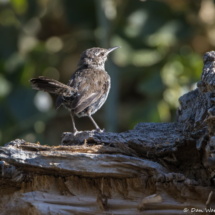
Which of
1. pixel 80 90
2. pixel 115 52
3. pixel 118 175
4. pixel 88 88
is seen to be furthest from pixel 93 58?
pixel 118 175

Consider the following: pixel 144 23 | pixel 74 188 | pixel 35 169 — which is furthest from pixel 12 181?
pixel 144 23

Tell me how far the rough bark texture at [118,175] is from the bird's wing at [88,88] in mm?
1571

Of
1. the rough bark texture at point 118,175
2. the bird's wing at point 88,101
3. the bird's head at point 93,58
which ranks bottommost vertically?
the rough bark texture at point 118,175

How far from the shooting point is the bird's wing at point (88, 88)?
4614 millimetres

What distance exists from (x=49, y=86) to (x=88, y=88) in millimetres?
818

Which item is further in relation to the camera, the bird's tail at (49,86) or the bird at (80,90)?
the bird at (80,90)

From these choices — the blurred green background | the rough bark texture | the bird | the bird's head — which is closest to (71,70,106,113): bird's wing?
the bird

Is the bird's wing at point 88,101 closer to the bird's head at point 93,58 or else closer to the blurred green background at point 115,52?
the bird's head at point 93,58

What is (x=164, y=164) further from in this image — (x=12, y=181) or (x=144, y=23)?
(x=144, y=23)

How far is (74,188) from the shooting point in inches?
116

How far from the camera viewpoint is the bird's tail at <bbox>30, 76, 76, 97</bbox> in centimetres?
407

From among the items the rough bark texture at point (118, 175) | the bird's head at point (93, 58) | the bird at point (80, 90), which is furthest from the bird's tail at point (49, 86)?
the bird's head at point (93, 58)

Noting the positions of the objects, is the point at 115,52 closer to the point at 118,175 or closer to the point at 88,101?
the point at 88,101

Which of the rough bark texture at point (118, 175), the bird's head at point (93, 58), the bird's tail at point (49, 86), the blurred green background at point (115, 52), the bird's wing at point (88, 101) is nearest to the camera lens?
the rough bark texture at point (118, 175)
